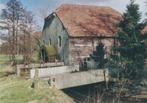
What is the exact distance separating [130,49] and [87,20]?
1071 centimetres

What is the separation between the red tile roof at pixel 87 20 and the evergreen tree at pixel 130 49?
5470mm

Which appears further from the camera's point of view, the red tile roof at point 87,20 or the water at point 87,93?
the red tile roof at point 87,20

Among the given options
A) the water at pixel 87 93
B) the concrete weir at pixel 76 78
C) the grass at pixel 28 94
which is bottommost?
the water at pixel 87 93

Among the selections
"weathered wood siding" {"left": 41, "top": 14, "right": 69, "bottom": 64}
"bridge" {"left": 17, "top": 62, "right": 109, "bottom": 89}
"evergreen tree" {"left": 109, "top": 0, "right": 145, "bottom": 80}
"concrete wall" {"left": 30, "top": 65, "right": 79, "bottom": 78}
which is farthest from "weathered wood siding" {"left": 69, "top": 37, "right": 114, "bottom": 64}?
"evergreen tree" {"left": 109, "top": 0, "right": 145, "bottom": 80}

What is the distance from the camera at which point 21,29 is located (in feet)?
145

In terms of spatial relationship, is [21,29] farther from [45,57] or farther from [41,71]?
[41,71]

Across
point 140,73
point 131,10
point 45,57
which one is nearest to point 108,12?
point 45,57

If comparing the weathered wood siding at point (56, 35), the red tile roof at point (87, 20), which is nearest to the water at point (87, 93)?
the weathered wood siding at point (56, 35)

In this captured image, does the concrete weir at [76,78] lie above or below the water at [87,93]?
above

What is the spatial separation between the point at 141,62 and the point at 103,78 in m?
3.40

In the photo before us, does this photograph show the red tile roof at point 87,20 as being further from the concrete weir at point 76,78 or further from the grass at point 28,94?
the grass at point 28,94

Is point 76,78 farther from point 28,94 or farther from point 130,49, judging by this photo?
point 28,94

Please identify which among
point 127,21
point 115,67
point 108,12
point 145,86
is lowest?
point 145,86

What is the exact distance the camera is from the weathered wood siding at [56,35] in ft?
104
